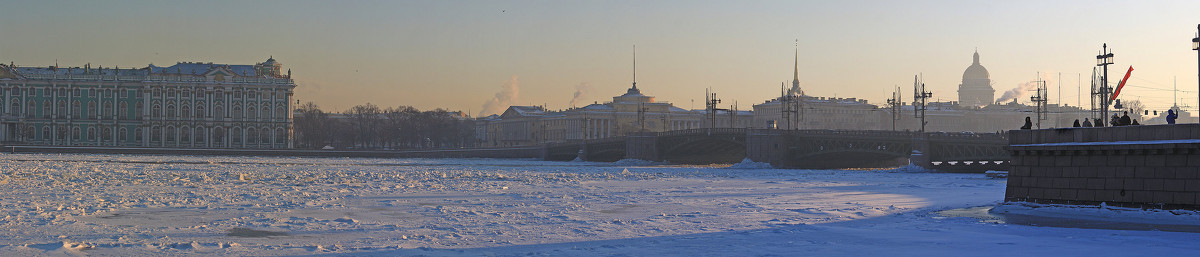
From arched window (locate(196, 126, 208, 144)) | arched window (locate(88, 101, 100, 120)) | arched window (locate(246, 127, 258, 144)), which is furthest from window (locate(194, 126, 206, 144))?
arched window (locate(88, 101, 100, 120))

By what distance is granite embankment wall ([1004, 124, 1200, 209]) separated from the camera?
3159cm

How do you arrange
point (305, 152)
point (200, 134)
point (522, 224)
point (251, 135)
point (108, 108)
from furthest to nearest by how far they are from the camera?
point (251, 135) → point (200, 134) → point (108, 108) → point (305, 152) → point (522, 224)

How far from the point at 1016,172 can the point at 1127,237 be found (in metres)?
10.2

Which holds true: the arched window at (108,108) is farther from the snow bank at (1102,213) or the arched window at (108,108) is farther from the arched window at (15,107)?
the snow bank at (1102,213)

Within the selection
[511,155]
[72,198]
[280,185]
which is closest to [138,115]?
[511,155]

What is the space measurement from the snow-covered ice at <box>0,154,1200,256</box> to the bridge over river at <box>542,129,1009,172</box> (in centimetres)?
3222

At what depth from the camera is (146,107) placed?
452 feet

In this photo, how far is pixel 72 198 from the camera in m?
36.8

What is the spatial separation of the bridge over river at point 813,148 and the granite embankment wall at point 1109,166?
3486 centimetres

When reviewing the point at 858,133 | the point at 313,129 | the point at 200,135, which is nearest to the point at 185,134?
the point at 200,135

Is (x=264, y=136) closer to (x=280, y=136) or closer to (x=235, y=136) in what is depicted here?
(x=280, y=136)

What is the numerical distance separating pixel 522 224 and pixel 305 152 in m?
107

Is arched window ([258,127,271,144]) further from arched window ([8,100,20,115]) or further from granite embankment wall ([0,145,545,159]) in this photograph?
arched window ([8,100,20,115])

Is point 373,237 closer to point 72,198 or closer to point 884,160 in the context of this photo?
point 72,198
